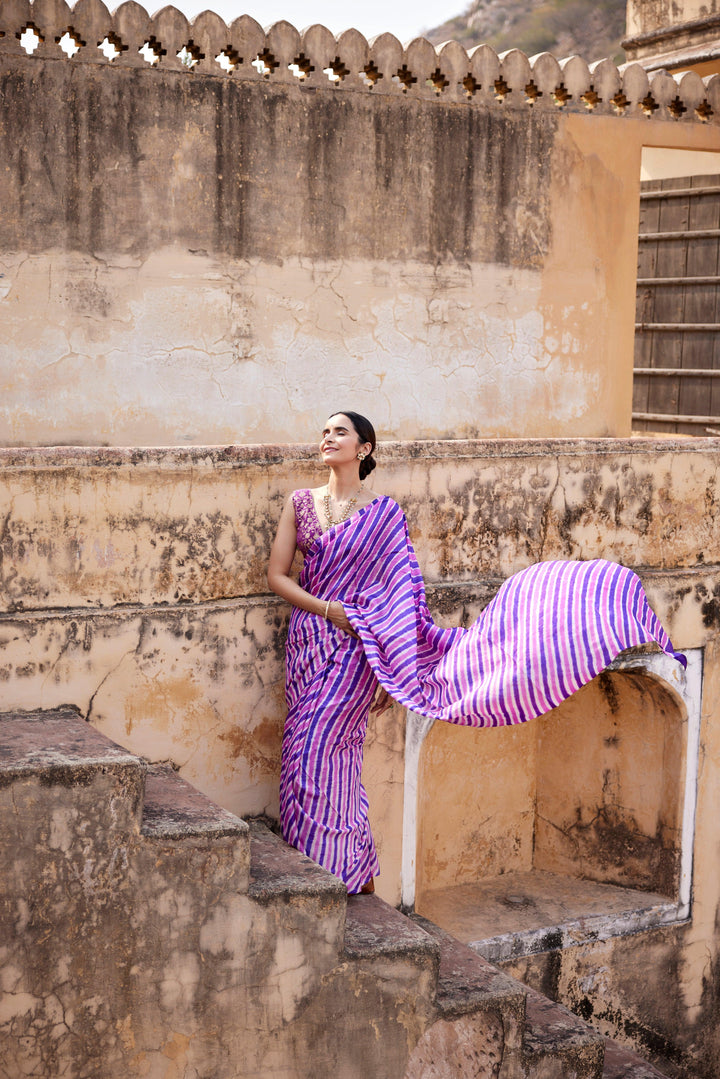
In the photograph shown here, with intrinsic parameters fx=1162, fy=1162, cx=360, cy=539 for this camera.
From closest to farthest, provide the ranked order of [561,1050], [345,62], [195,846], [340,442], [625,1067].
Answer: [195,846], [561,1050], [340,442], [625,1067], [345,62]

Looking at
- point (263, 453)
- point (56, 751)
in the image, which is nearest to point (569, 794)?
point (263, 453)

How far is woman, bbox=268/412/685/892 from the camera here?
3893 millimetres

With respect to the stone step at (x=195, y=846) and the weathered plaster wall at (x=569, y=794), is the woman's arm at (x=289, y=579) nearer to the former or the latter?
the stone step at (x=195, y=846)

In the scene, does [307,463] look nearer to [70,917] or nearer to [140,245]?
[70,917]

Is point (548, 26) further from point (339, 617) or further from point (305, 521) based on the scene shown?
point (339, 617)

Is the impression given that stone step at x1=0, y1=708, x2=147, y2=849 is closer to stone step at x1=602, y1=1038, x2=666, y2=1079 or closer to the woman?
the woman

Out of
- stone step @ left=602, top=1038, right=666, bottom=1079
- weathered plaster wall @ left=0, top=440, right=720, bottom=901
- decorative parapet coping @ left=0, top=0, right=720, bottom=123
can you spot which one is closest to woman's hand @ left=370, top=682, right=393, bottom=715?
weathered plaster wall @ left=0, top=440, right=720, bottom=901

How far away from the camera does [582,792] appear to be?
600 centimetres

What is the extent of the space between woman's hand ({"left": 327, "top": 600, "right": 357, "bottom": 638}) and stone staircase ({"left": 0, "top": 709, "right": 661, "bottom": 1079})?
741 millimetres

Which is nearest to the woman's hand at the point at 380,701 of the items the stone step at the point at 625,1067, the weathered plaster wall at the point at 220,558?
the weathered plaster wall at the point at 220,558

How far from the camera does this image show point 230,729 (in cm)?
Result: 433

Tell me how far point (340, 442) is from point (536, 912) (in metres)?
2.80

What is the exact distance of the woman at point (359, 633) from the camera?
3893 mm

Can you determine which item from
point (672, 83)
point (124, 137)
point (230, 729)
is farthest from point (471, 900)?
point (672, 83)
